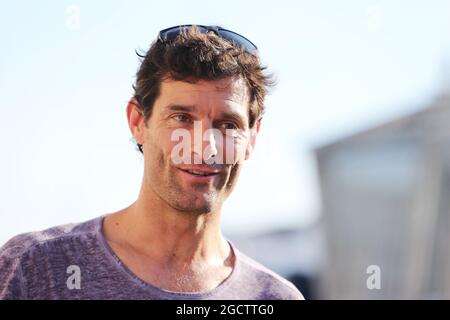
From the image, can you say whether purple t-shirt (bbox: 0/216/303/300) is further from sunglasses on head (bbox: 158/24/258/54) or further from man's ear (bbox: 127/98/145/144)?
sunglasses on head (bbox: 158/24/258/54)

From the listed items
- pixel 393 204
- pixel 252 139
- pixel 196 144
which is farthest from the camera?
pixel 393 204

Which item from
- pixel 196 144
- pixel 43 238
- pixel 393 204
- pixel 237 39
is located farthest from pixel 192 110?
pixel 393 204

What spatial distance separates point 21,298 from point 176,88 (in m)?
1.28

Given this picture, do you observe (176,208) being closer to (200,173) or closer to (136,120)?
(200,173)

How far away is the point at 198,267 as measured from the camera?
162 inches

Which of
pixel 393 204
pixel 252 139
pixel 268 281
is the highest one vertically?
pixel 252 139

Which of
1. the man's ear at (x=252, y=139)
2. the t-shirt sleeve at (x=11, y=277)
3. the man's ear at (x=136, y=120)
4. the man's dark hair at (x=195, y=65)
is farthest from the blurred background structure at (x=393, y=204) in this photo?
the t-shirt sleeve at (x=11, y=277)

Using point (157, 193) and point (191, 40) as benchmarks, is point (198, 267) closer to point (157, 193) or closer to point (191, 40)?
point (157, 193)

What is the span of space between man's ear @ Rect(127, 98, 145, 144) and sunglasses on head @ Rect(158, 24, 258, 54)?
0.39 m

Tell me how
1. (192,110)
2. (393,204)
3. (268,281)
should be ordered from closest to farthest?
(192,110) → (268,281) → (393,204)

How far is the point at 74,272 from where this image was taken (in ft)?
12.2

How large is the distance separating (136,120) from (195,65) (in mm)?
469
